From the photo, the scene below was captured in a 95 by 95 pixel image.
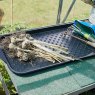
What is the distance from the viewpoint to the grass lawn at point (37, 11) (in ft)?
13.8

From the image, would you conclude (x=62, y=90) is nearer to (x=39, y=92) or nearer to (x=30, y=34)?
(x=39, y=92)

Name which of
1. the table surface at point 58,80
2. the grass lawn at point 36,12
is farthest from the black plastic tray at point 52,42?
the grass lawn at point 36,12

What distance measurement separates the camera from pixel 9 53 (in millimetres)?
2043

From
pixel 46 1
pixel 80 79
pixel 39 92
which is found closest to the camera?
pixel 39 92

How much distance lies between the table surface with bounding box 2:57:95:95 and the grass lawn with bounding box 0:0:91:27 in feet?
7.17

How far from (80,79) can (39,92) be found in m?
0.36

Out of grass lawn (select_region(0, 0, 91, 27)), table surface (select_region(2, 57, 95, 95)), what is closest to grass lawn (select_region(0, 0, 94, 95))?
grass lawn (select_region(0, 0, 91, 27))

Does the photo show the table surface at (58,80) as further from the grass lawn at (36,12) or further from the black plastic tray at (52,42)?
the grass lawn at (36,12)

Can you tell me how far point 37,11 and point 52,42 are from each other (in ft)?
7.89

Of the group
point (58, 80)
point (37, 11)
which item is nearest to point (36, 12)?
point (37, 11)

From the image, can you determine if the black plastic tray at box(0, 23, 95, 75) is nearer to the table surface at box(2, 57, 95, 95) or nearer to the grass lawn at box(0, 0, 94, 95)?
the table surface at box(2, 57, 95, 95)

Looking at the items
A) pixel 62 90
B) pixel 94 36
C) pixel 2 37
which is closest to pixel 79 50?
pixel 94 36

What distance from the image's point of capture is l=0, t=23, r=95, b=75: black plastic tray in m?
1.93

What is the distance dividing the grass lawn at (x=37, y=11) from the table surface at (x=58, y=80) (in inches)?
86.1
